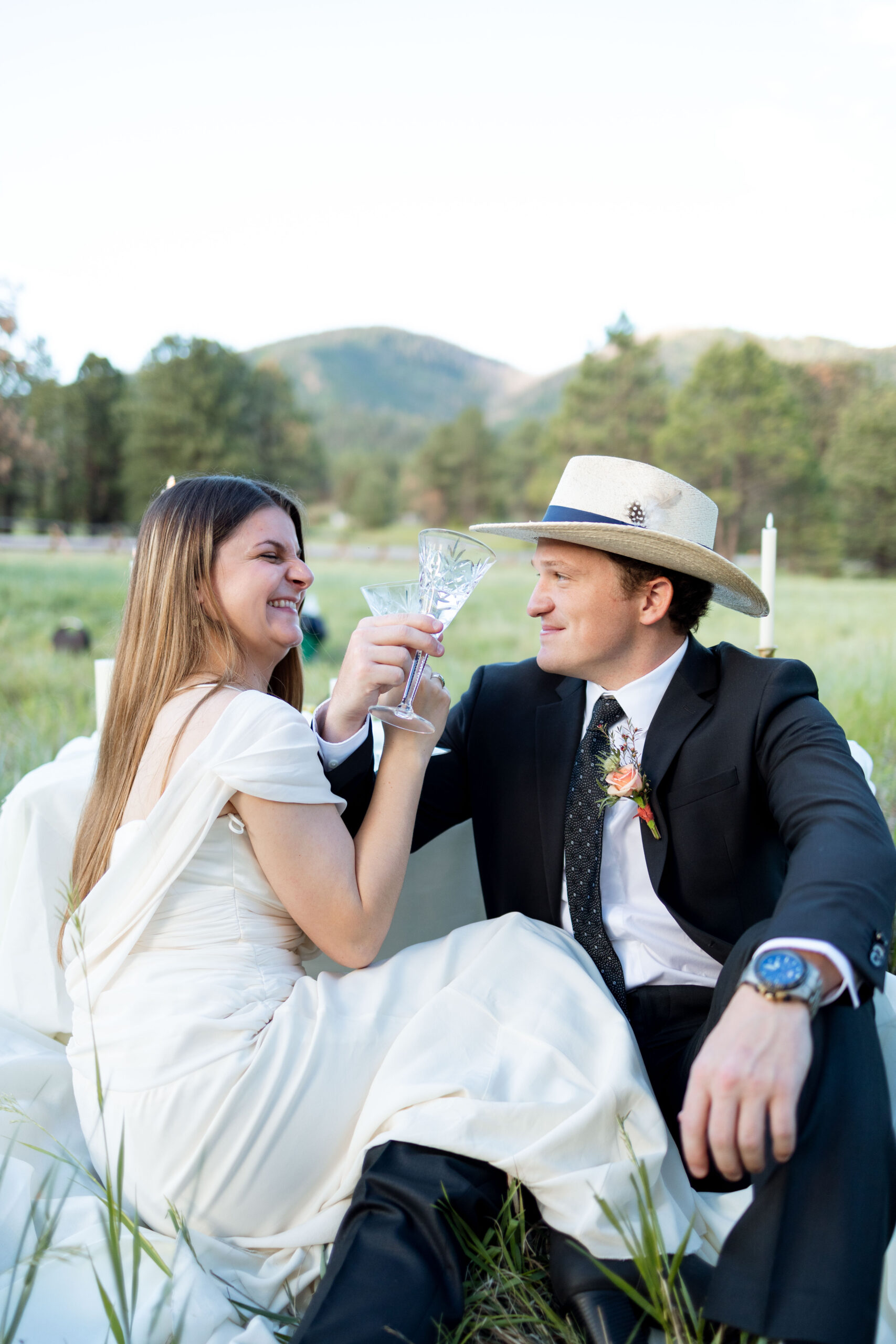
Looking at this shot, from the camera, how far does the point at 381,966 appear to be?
2.23 metres

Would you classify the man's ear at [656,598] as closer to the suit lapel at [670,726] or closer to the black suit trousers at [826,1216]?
the suit lapel at [670,726]

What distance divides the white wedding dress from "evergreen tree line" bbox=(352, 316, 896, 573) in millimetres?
18643

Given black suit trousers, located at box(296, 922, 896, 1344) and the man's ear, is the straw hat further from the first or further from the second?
black suit trousers, located at box(296, 922, 896, 1344)

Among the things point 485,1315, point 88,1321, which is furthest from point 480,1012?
point 88,1321

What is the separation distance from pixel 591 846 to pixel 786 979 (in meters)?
1.04

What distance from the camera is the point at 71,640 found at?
1281 cm

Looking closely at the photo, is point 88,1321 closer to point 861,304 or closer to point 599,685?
point 599,685

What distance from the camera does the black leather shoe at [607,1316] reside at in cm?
172

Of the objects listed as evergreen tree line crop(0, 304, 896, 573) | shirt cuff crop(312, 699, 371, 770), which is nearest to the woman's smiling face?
shirt cuff crop(312, 699, 371, 770)

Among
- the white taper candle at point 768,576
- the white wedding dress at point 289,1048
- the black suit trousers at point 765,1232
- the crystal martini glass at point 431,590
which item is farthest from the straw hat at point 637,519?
the black suit trousers at point 765,1232

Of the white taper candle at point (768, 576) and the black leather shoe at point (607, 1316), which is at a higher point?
the white taper candle at point (768, 576)

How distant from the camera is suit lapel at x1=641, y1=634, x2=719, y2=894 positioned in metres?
2.54

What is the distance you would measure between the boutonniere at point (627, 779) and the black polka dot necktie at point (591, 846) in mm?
42

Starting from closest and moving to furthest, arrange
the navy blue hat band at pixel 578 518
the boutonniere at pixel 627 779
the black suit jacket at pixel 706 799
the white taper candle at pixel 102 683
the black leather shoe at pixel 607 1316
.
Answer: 1. the black leather shoe at pixel 607 1316
2. the black suit jacket at pixel 706 799
3. the boutonniere at pixel 627 779
4. the navy blue hat band at pixel 578 518
5. the white taper candle at pixel 102 683
